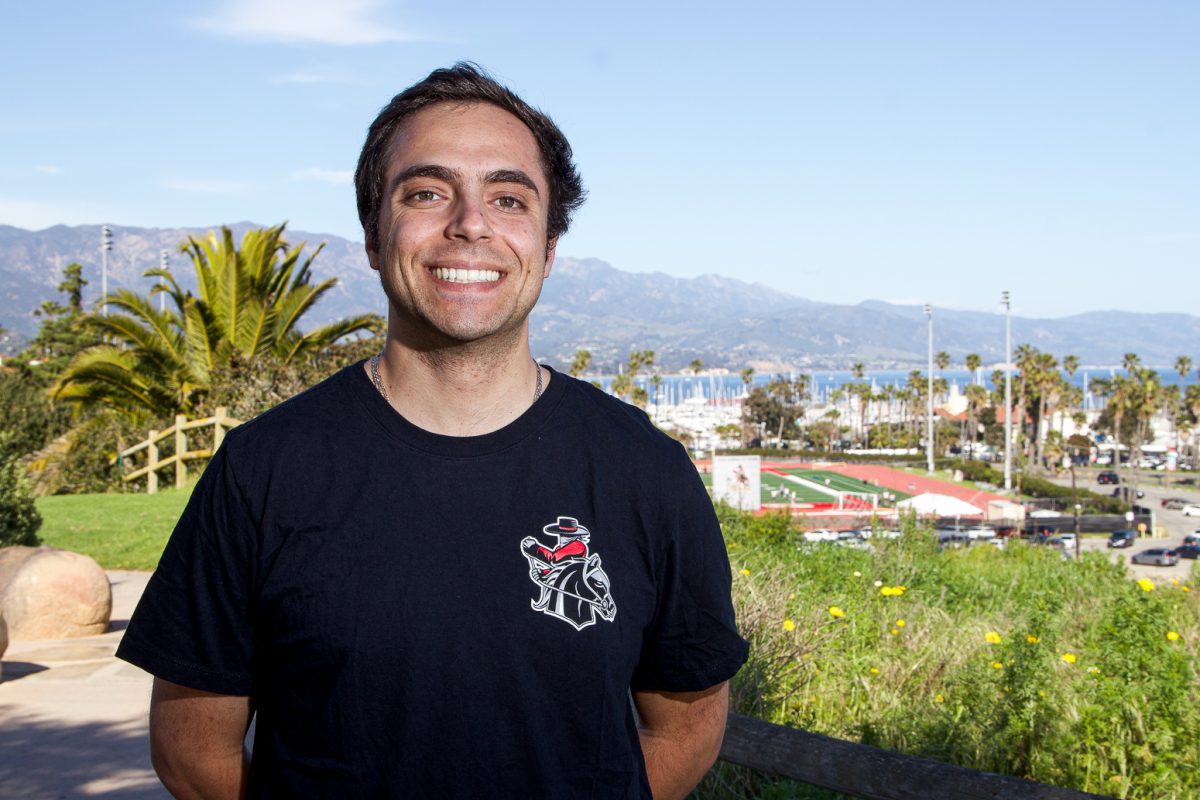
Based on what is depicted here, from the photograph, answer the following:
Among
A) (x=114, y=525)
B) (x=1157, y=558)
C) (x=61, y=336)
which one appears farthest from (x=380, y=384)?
(x=1157, y=558)

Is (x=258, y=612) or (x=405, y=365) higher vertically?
(x=405, y=365)

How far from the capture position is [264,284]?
19.3 m

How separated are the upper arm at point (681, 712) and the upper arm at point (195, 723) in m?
0.73

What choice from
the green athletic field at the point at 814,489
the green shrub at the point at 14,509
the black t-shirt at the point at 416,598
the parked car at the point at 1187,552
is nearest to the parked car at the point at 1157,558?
the parked car at the point at 1187,552

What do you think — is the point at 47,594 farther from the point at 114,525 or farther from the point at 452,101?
the point at 452,101

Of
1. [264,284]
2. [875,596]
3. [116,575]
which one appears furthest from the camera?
[264,284]

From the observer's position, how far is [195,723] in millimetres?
1909

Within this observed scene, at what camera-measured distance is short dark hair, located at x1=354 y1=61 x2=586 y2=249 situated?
6.61 ft

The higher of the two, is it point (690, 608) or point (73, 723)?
point (690, 608)

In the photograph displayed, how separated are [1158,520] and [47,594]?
75.8 m

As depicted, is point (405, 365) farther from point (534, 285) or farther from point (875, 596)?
point (875, 596)

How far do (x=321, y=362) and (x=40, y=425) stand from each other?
12500 mm

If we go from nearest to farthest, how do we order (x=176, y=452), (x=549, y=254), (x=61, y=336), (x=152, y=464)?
1. (x=549, y=254)
2. (x=152, y=464)
3. (x=176, y=452)
4. (x=61, y=336)

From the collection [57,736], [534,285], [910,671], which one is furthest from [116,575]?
[534,285]
